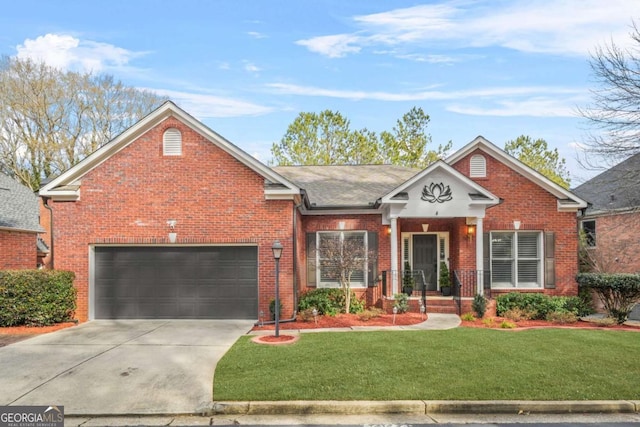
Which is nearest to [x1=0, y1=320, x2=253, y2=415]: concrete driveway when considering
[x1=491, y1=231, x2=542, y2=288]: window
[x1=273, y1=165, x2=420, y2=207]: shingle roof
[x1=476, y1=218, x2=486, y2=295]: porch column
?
[x1=273, y1=165, x2=420, y2=207]: shingle roof

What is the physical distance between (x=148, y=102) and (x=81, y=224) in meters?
24.0

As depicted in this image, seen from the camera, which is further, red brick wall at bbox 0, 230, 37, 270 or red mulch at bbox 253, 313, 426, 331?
red brick wall at bbox 0, 230, 37, 270

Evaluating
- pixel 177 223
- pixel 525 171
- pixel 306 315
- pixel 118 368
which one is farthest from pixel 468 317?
pixel 118 368

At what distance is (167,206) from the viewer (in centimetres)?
1233

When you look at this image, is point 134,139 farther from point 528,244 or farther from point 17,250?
point 528,244

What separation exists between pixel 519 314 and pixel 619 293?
9.67 feet

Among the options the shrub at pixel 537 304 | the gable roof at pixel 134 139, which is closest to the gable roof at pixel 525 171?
the shrub at pixel 537 304

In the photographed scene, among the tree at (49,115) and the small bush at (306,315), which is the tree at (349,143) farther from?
the small bush at (306,315)

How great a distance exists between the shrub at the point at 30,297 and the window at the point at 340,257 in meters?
7.44

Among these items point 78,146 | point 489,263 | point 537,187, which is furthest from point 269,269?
point 78,146

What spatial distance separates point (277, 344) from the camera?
8.93m

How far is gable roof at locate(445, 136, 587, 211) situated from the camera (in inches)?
560

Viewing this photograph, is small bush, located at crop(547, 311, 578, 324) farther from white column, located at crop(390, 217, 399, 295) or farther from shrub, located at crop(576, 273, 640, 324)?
white column, located at crop(390, 217, 399, 295)

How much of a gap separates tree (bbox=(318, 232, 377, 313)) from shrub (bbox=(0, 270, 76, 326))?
24.4ft
